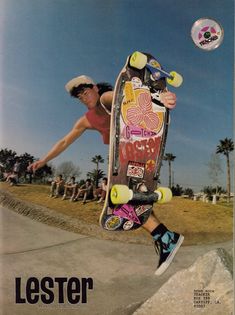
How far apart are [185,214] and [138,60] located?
113 cm

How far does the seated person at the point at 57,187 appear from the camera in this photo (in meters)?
3.52

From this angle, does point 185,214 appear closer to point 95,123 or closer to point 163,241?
point 163,241

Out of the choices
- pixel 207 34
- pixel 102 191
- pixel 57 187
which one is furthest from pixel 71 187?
pixel 207 34

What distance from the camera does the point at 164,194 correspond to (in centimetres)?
356

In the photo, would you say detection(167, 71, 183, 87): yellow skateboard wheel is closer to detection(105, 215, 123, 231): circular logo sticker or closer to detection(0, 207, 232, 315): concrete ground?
detection(105, 215, 123, 231): circular logo sticker

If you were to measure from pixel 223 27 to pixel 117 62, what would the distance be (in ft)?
2.58

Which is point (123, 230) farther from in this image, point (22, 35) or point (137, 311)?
point (22, 35)

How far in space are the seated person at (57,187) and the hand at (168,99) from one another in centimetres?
91

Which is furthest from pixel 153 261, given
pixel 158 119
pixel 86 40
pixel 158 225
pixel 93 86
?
pixel 86 40

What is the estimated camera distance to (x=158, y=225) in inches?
141

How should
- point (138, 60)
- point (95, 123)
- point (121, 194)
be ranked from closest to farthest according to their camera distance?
point (121, 194) → point (138, 60) → point (95, 123)

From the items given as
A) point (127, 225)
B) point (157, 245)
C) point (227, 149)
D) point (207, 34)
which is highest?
point (207, 34)

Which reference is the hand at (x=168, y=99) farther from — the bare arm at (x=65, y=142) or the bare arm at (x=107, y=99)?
the bare arm at (x=65, y=142)

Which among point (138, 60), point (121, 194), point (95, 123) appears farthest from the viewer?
point (95, 123)
